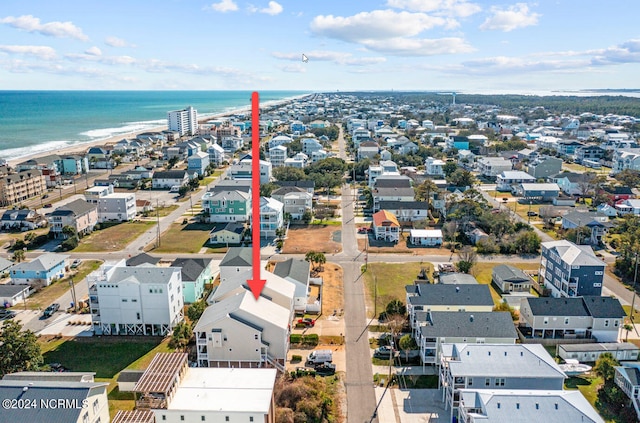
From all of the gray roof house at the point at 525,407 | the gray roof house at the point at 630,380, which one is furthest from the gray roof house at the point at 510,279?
the gray roof house at the point at 525,407

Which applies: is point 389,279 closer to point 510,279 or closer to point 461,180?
point 510,279

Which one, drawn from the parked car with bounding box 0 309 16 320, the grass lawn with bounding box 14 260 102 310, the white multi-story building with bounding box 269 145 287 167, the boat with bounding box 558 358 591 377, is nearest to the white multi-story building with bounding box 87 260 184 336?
the grass lawn with bounding box 14 260 102 310

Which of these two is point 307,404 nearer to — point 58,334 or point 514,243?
point 58,334

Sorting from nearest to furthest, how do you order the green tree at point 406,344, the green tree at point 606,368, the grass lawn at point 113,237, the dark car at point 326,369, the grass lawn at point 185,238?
the green tree at point 606,368
the dark car at point 326,369
the green tree at point 406,344
the grass lawn at point 185,238
the grass lawn at point 113,237

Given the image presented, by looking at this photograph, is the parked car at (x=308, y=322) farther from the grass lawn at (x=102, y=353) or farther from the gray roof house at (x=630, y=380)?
the gray roof house at (x=630, y=380)

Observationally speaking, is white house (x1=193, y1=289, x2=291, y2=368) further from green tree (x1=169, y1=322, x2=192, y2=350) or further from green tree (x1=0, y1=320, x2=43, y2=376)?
green tree (x1=0, y1=320, x2=43, y2=376)

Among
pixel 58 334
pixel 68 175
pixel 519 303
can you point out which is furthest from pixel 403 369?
pixel 68 175
